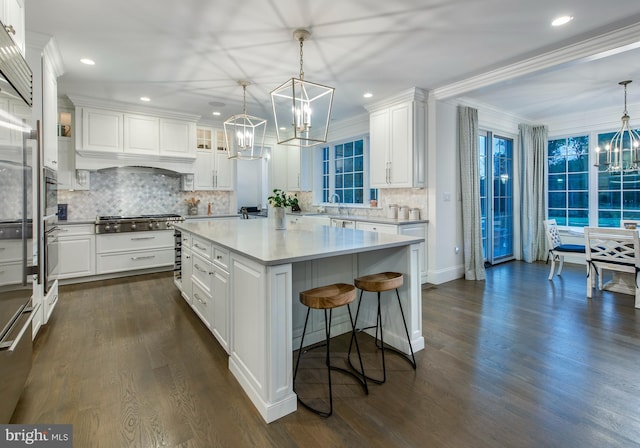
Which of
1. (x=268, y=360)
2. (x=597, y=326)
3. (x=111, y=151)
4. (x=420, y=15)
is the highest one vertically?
(x=420, y=15)

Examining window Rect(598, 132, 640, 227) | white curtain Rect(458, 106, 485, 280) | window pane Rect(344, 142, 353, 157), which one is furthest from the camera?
window pane Rect(344, 142, 353, 157)

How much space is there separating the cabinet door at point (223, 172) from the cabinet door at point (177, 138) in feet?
1.66

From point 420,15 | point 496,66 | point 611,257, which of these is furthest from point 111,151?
point 611,257

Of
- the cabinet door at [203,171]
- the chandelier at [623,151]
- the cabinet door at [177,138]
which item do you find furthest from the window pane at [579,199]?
the cabinet door at [177,138]

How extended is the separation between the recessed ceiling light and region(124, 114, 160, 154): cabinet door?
5345 millimetres

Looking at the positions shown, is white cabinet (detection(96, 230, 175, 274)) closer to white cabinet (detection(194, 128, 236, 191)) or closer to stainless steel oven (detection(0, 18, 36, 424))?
white cabinet (detection(194, 128, 236, 191))

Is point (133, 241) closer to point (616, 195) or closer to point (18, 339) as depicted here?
point (18, 339)

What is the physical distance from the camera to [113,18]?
2695mm

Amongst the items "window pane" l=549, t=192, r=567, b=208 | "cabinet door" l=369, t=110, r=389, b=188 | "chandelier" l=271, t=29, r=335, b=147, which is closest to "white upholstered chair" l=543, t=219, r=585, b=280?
"window pane" l=549, t=192, r=567, b=208

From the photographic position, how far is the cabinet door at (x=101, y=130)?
4844mm

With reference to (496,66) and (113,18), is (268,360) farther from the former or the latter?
(496,66)

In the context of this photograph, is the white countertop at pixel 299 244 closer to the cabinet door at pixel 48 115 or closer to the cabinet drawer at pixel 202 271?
the cabinet drawer at pixel 202 271

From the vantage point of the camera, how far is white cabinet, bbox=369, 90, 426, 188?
180 inches

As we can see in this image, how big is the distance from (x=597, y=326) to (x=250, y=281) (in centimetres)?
326
